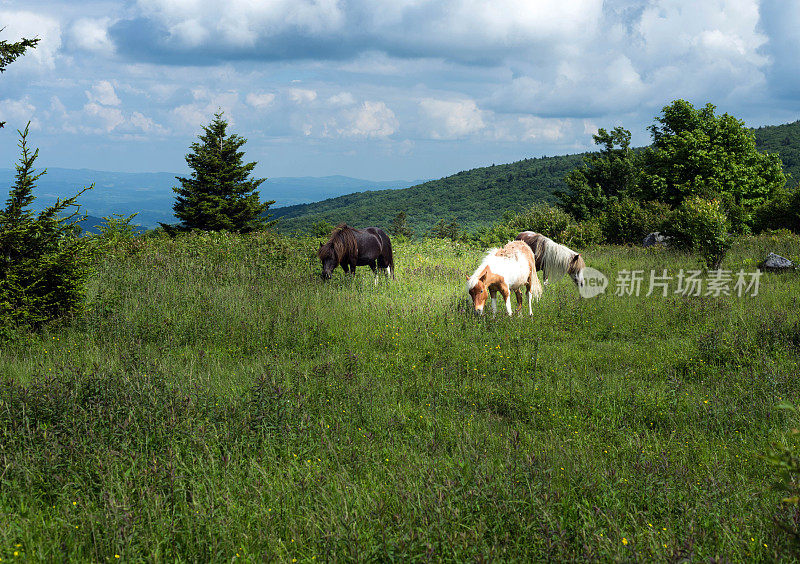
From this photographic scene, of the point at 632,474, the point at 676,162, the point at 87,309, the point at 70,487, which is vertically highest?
the point at 676,162

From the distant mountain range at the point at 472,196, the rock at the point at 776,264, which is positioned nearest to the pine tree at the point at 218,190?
the rock at the point at 776,264

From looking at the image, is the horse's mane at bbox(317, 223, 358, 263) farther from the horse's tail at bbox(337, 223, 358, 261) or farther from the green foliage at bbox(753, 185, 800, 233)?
the green foliage at bbox(753, 185, 800, 233)

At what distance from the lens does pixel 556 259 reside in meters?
12.2

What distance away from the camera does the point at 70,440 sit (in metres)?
4.05

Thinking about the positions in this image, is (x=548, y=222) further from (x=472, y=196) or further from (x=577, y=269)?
(x=472, y=196)

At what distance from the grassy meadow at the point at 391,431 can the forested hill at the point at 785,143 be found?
84.2 meters

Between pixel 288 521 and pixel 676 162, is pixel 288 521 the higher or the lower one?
the lower one

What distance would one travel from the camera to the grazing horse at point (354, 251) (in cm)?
1222

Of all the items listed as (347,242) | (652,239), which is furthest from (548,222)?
(347,242)

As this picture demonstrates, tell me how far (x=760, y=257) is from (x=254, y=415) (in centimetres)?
1696

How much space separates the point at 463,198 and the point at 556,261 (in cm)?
12328

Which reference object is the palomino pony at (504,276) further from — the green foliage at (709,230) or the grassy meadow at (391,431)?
the green foliage at (709,230)

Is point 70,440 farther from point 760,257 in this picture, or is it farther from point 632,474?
point 760,257

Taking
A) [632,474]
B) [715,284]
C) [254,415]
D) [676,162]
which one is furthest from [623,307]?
[676,162]
